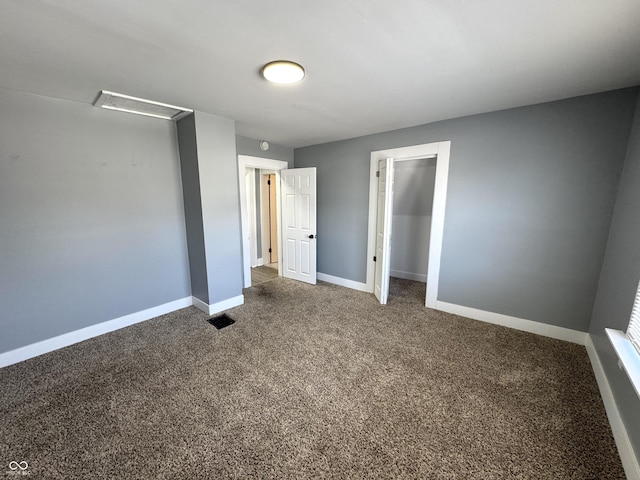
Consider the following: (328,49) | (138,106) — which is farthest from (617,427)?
(138,106)

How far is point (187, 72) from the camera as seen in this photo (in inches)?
73.5

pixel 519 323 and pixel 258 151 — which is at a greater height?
pixel 258 151

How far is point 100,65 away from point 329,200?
10.3 ft

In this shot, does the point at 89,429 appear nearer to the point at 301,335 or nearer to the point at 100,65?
the point at 301,335

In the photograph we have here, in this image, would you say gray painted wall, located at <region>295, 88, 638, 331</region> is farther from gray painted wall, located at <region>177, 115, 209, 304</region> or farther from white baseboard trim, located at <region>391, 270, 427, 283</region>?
gray painted wall, located at <region>177, 115, 209, 304</region>

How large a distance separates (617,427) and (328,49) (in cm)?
299

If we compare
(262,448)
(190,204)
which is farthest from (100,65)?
(262,448)

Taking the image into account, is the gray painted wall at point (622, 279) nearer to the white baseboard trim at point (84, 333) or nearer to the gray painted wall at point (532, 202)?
the gray painted wall at point (532, 202)

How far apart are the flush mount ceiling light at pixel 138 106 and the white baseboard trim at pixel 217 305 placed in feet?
7.49

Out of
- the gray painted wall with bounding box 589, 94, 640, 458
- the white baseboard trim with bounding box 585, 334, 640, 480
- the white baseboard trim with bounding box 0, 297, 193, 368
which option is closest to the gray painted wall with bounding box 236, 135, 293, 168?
the white baseboard trim with bounding box 0, 297, 193, 368

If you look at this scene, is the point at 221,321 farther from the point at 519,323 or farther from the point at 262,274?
the point at 519,323

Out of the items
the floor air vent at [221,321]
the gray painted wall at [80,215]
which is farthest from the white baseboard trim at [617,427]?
the gray painted wall at [80,215]

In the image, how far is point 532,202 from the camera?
2.62 metres

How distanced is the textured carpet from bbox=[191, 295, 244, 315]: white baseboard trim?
0.31m
